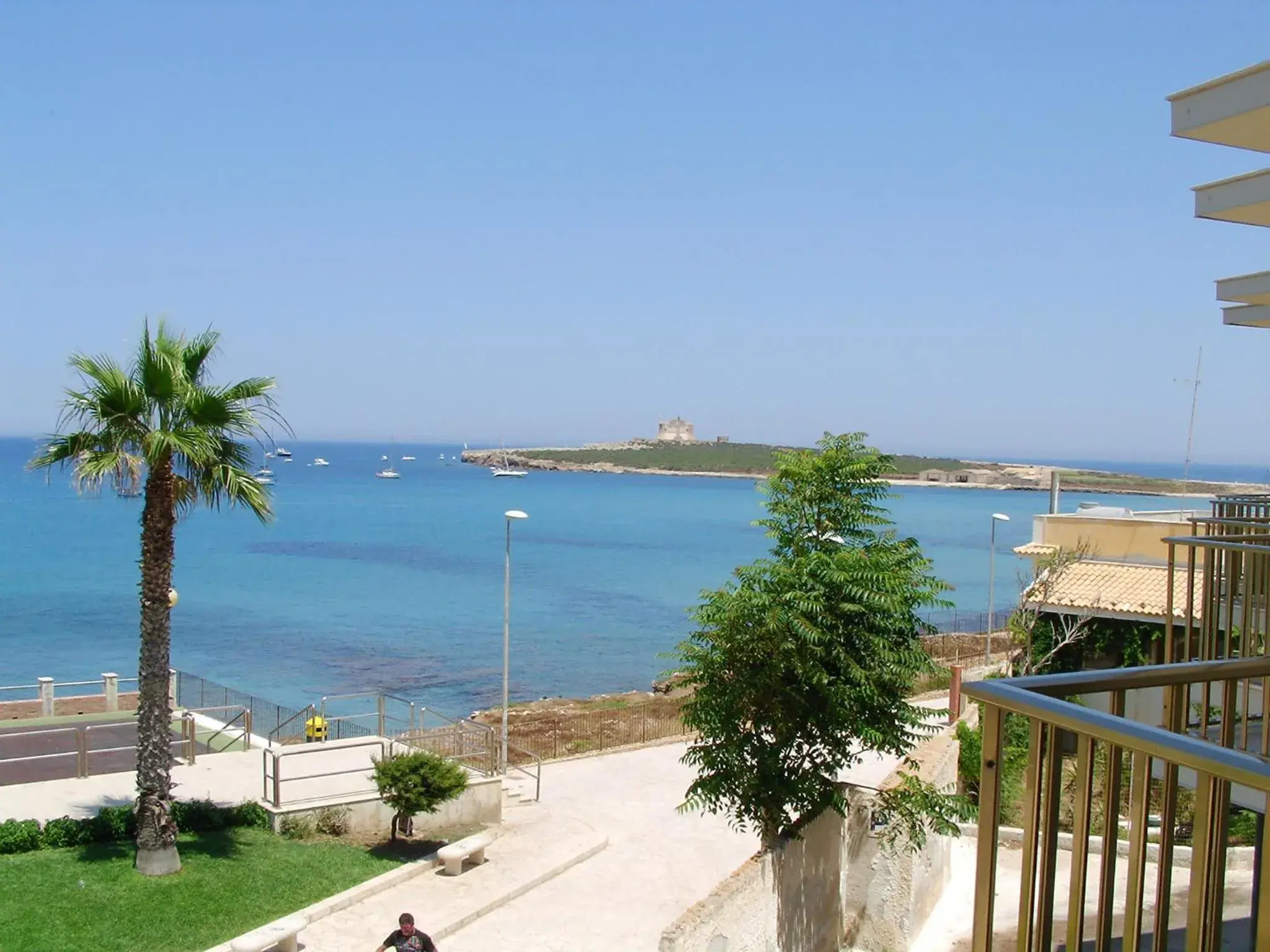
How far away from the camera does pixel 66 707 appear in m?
26.9

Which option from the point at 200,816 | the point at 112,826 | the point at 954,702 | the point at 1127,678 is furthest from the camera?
the point at 954,702

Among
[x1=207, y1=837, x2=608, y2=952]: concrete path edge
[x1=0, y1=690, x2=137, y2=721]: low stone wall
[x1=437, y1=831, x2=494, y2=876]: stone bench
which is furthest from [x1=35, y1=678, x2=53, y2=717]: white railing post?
[x1=437, y1=831, x2=494, y2=876]: stone bench

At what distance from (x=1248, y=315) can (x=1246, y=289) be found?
798mm

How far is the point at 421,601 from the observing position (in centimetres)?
7850

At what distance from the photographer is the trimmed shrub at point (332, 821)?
65.5ft

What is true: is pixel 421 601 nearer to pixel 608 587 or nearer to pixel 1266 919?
pixel 608 587

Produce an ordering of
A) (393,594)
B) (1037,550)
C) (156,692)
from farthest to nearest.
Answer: (393,594)
(1037,550)
(156,692)

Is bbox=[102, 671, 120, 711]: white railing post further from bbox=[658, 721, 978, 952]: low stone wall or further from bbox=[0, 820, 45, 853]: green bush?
bbox=[658, 721, 978, 952]: low stone wall

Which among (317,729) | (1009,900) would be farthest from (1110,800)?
(317,729)

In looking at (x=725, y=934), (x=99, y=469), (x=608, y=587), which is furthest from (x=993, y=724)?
(x=608, y=587)

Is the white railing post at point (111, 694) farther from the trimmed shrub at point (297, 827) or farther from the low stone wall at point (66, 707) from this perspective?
the trimmed shrub at point (297, 827)

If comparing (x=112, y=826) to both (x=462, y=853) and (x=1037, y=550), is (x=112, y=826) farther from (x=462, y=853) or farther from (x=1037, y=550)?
(x=1037, y=550)

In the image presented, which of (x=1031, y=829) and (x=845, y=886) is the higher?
(x=1031, y=829)

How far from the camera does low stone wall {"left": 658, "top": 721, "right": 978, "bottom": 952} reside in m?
13.9
